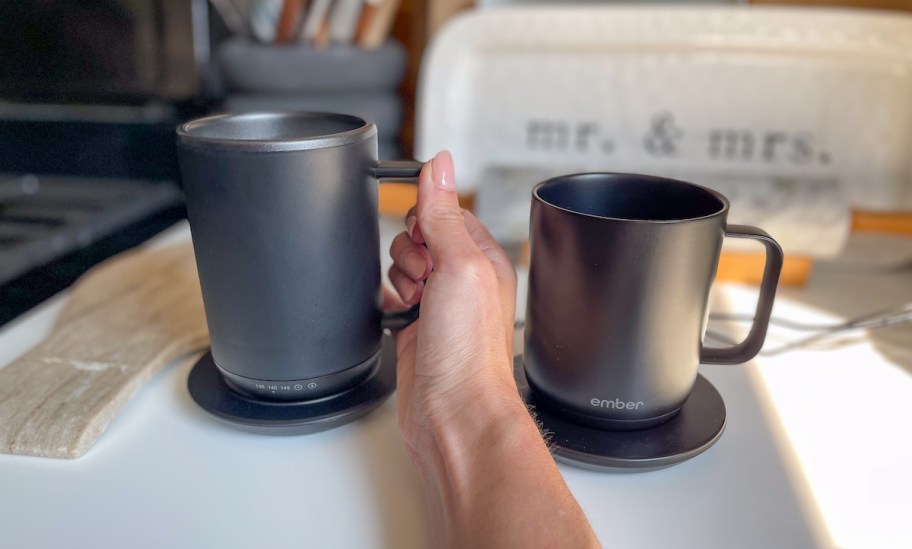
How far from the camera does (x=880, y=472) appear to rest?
41 centimetres

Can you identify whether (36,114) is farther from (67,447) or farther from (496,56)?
(67,447)

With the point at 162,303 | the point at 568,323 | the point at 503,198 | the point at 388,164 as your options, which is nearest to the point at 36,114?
the point at 162,303

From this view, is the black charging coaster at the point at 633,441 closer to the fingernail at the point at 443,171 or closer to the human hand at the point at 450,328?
the human hand at the point at 450,328

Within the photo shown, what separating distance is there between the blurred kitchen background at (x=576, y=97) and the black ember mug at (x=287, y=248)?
1.22 ft

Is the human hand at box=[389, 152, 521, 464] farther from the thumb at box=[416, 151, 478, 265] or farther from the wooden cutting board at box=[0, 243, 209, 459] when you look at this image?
the wooden cutting board at box=[0, 243, 209, 459]

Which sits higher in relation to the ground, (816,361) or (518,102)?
(518,102)

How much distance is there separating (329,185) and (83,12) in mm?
915

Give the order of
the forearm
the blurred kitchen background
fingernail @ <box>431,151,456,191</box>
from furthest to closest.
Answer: the blurred kitchen background, fingernail @ <box>431,151,456,191</box>, the forearm

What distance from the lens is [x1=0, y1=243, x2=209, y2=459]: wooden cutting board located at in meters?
0.41

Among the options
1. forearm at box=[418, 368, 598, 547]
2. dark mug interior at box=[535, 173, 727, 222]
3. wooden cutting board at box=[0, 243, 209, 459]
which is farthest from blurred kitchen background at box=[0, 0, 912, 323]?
forearm at box=[418, 368, 598, 547]

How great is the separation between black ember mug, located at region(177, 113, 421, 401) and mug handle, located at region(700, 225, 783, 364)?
0.67 ft

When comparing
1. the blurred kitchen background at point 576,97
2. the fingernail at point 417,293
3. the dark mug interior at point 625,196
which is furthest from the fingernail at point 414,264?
the blurred kitchen background at point 576,97

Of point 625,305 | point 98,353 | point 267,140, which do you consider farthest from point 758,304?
point 98,353

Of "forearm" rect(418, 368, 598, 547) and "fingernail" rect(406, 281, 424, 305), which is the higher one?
"fingernail" rect(406, 281, 424, 305)
